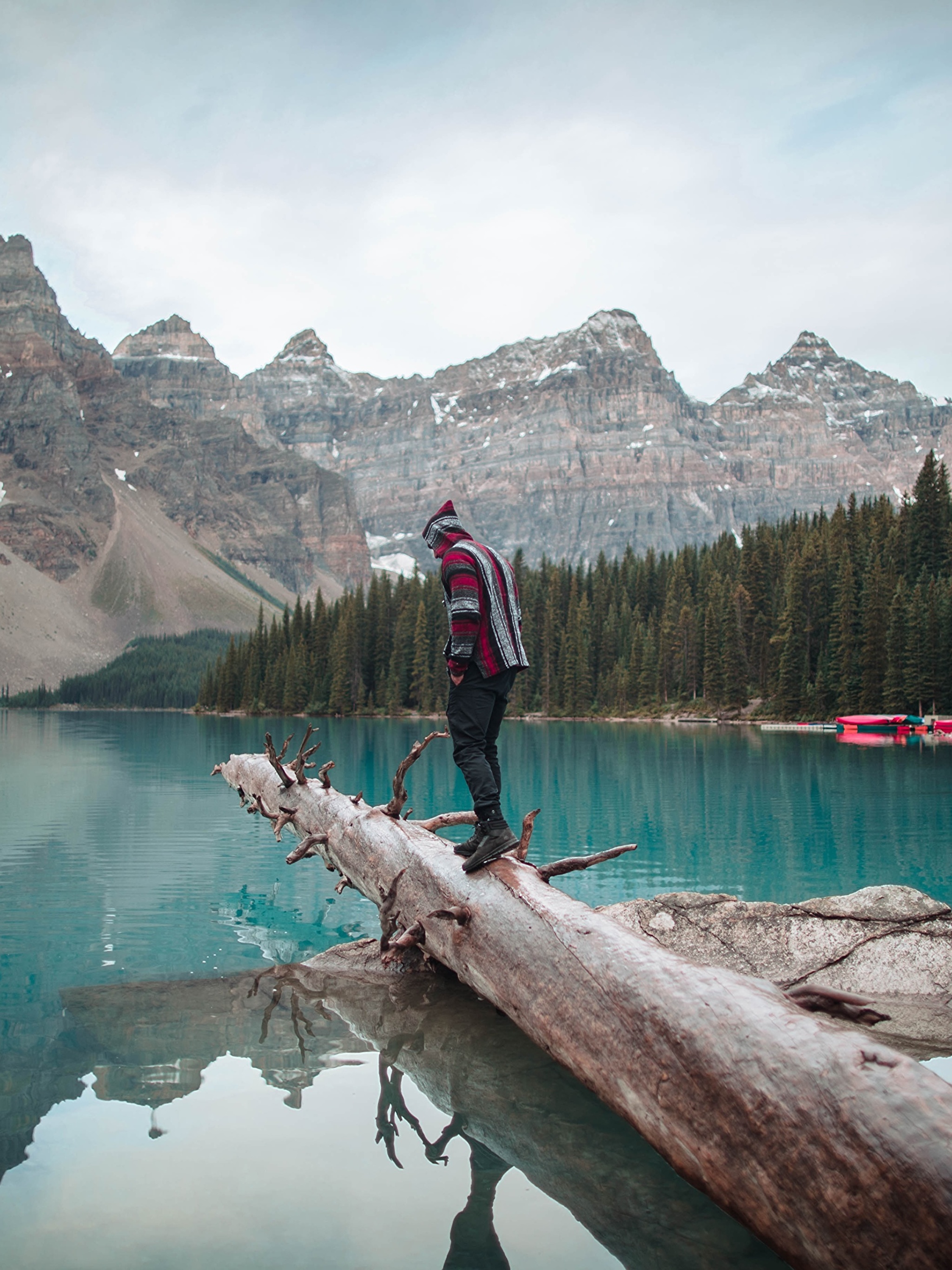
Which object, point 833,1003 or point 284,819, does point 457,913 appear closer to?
point 833,1003

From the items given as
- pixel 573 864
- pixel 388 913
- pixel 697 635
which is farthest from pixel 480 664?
pixel 697 635

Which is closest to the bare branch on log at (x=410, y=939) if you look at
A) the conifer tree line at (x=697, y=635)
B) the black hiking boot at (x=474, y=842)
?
the black hiking boot at (x=474, y=842)

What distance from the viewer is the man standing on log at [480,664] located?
21.8 ft

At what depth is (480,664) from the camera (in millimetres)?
6738

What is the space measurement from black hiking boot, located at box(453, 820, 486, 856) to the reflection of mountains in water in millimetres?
1388

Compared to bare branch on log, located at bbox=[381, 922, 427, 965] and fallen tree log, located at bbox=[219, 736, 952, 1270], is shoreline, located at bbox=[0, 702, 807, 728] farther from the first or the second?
fallen tree log, located at bbox=[219, 736, 952, 1270]

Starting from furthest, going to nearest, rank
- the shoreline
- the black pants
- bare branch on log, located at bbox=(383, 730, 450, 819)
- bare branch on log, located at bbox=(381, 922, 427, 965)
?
1. the shoreline
2. bare branch on log, located at bbox=(383, 730, 450, 819)
3. bare branch on log, located at bbox=(381, 922, 427, 965)
4. the black pants

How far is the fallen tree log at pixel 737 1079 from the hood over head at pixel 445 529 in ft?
8.74

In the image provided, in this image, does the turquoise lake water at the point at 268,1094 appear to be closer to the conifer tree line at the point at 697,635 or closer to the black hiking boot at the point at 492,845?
the black hiking boot at the point at 492,845

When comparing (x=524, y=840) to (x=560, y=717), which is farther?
(x=560, y=717)

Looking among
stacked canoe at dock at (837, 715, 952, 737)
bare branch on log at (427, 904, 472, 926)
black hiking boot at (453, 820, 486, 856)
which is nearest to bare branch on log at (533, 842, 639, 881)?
black hiking boot at (453, 820, 486, 856)

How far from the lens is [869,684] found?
6975 cm

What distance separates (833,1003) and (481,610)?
3539mm

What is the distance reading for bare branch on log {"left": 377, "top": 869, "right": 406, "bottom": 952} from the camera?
796 cm
